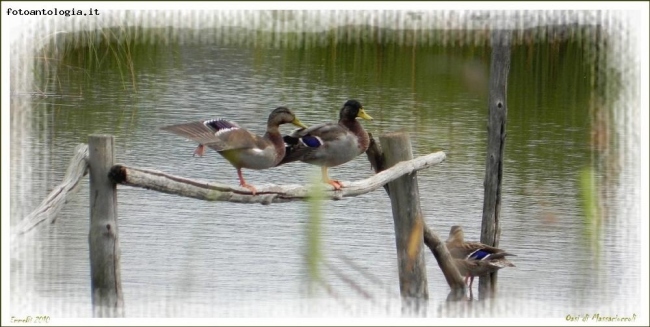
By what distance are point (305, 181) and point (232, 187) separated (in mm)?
3899

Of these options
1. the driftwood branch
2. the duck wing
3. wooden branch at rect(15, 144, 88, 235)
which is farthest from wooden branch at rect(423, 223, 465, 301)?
wooden branch at rect(15, 144, 88, 235)

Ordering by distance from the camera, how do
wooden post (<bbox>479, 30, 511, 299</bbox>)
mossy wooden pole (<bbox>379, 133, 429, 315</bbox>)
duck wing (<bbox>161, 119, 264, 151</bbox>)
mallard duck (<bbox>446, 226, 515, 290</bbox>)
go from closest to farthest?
duck wing (<bbox>161, 119, 264, 151</bbox>) < mossy wooden pole (<bbox>379, 133, 429, 315</bbox>) < wooden post (<bbox>479, 30, 511, 299</bbox>) < mallard duck (<bbox>446, 226, 515, 290</bbox>)

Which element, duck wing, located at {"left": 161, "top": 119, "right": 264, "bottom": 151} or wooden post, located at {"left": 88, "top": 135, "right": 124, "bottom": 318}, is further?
duck wing, located at {"left": 161, "top": 119, "right": 264, "bottom": 151}

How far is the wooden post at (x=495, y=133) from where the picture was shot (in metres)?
8.22

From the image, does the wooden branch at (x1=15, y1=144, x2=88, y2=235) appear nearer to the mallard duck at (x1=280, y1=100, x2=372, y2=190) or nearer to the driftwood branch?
the mallard duck at (x1=280, y1=100, x2=372, y2=190)

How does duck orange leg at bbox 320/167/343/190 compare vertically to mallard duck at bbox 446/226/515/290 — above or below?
above

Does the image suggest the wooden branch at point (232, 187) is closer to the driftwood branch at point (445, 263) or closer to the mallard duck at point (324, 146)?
the mallard duck at point (324, 146)

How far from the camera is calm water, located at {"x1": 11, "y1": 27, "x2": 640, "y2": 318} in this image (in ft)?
27.1

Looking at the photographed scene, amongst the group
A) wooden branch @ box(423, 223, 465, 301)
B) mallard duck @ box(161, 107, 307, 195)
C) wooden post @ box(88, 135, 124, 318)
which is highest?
mallard duck @ box(161, 107, 307, 195)

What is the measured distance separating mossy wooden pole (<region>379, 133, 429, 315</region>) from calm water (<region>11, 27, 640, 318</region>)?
0.13 metres

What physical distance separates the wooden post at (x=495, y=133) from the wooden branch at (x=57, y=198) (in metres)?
2.96

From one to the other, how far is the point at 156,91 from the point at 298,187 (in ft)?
24.6

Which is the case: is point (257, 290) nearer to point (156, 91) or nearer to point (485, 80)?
point (156, 91)

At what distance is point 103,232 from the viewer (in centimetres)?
667
